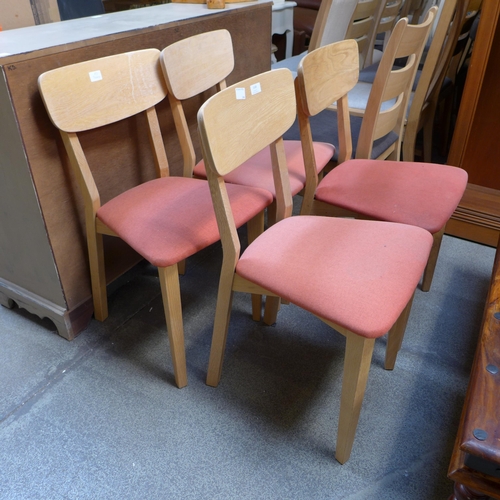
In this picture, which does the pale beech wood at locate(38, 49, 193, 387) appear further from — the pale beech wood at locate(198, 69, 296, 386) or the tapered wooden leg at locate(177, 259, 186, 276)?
the tapered wooden leg at locate(177, 259, 186, 276)

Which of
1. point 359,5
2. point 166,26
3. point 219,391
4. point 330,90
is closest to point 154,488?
point 219,391

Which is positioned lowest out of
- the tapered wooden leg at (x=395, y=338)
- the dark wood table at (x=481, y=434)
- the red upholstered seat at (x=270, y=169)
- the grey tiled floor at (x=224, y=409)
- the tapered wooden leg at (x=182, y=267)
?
the grey tiled floor at (x=224, y=409)

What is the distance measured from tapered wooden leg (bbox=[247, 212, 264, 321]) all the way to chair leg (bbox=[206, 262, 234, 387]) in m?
0.29

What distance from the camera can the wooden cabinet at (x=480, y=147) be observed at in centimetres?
170

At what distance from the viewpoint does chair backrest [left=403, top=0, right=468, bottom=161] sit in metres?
1.69

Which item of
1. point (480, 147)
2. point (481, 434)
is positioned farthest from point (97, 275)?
point (480, 147)

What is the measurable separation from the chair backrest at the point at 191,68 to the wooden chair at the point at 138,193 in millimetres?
40

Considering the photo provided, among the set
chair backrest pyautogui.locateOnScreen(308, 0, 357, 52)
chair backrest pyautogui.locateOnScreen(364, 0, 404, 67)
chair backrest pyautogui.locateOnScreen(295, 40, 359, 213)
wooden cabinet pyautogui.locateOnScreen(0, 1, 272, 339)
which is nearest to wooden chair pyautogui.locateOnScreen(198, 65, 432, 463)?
chair backrest pyautogui.locateOnScreen(295, 40, 359, 213)

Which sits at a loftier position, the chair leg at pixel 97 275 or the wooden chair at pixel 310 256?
the wooden chair at pixel 310 256

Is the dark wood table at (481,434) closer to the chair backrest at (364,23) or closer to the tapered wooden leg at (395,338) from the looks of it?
the tapered wooden leg at (395,338)

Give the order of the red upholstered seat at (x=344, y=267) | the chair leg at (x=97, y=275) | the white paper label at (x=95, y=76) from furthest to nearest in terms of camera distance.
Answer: the chair leg at (x=97, y=275), the white paper label at (x=95, y=76), the red upholstered seat at (x=344, y=267)

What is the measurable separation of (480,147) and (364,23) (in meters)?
0.81

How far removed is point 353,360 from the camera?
959 mm

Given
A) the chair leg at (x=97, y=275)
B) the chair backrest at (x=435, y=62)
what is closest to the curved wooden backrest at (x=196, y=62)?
the chair leg at (x=97, y=275)
